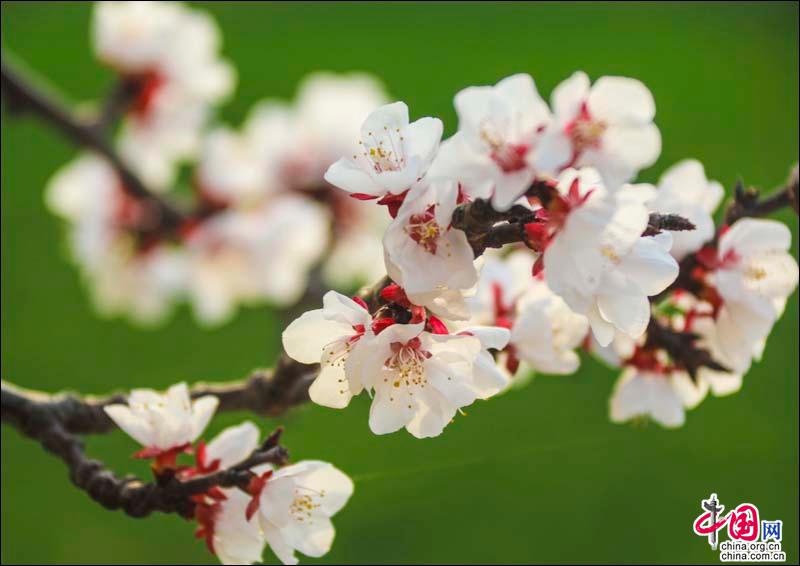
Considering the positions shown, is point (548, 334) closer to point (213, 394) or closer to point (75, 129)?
point (213, 394)

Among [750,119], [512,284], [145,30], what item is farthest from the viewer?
[750,119]

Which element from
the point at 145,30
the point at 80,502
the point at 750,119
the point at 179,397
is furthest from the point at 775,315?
the point at 750,119

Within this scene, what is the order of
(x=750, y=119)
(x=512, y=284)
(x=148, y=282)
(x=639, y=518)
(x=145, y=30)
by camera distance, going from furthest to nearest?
1. (x=750, y=119)
2. (x=639, y=518)
3. (x=148, y=282)
4. (x=145, y=30)
5. (x=512, y=284)

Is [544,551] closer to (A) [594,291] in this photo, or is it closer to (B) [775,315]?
(B) [775,315]

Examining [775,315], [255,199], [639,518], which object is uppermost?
[775,315]

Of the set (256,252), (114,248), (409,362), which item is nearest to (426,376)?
(409,362)

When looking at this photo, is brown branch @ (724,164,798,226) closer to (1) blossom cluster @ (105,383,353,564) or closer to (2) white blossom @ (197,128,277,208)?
(1) blossom cluster @ (105,383,353,564)

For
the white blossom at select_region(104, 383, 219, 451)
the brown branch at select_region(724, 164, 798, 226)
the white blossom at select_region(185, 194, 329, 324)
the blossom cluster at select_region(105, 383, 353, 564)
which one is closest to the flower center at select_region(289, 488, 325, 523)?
the blossom cluster at select_region(105, 383, 353, 564)
